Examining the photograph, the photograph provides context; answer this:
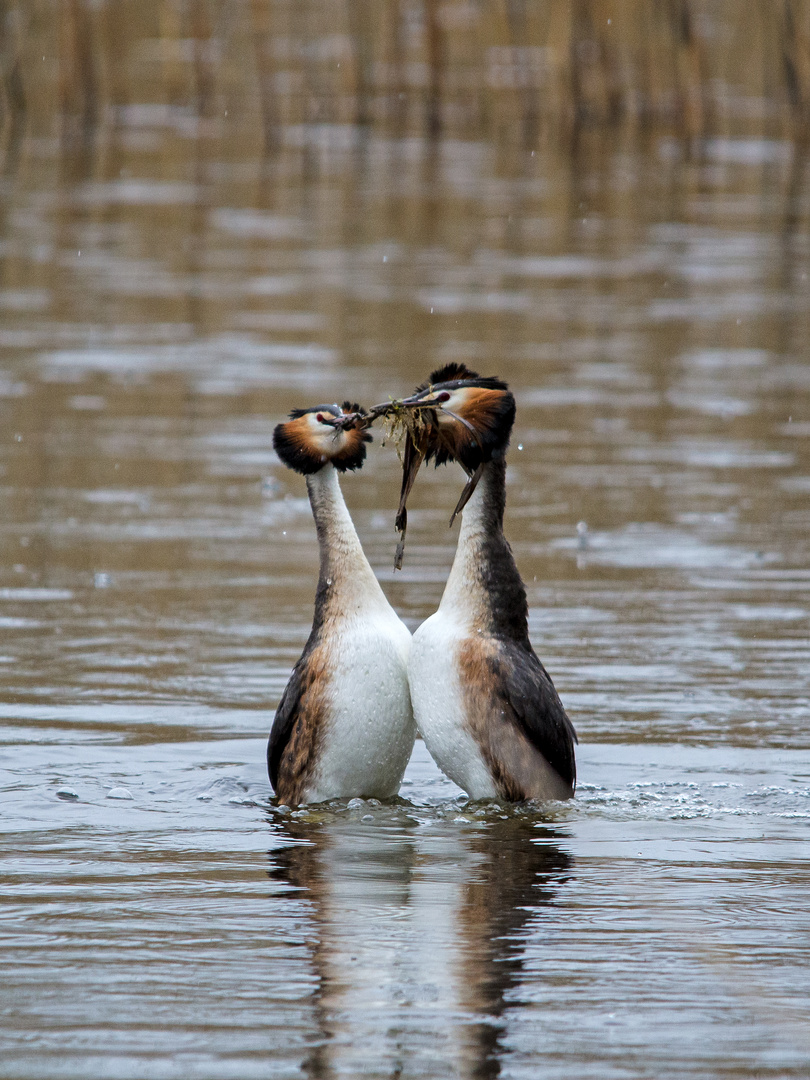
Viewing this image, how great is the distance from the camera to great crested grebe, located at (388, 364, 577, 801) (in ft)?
22.4

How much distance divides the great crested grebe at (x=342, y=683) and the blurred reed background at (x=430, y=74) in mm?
23097

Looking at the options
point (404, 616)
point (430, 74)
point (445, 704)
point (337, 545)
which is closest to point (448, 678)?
point (445, 704)

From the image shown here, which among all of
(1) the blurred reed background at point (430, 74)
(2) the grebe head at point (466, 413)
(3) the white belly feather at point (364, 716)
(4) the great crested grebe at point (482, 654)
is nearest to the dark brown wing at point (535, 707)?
(4) the great crested grebe at point (482, 654)

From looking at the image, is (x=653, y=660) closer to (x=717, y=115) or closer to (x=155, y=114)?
(x=717, y=115)

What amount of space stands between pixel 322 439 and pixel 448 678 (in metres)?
1.01

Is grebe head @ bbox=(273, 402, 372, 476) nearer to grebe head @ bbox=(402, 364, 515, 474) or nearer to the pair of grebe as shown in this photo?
the pair of grebe

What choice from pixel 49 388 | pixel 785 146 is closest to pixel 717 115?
pixel 785 146

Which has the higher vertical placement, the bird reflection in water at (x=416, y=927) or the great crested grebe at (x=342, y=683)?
the great crested grebe at (x=342, y=683)

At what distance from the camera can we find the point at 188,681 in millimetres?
8320

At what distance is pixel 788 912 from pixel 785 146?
87.9 ft

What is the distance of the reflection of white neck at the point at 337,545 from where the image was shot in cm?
712

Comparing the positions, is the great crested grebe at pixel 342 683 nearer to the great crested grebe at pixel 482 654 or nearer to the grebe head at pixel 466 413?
the great crested grebe at pixel 482 654

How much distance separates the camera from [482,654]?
22.5 feet

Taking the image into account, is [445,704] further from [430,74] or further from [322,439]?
[430,74]
